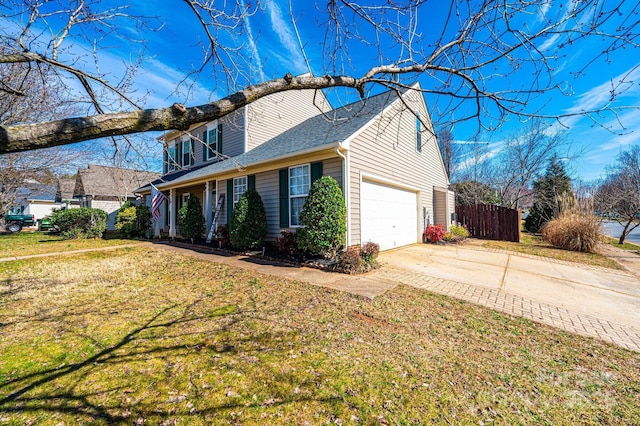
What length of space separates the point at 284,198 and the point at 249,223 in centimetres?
139

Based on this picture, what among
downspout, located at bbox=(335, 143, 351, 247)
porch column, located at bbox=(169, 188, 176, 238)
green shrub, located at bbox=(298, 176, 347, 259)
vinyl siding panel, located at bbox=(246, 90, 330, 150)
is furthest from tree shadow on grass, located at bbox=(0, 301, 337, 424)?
porch column, located at bbox=(169, 188, 176, 238)

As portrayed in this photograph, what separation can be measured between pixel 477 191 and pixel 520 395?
69.5ft

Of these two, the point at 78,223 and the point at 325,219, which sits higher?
the point at 325,219

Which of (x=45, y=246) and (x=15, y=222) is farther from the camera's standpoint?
(x=15, y=222)

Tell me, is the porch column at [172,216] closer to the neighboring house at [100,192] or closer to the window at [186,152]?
the window at [186,152]

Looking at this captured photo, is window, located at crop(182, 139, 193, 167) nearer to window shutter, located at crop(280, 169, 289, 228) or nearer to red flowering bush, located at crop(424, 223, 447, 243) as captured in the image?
window shutter, located at crop(280, 169, 289, 228)

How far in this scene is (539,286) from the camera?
5488 millimetres

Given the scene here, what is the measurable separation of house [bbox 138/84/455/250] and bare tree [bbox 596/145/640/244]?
23.6 feet

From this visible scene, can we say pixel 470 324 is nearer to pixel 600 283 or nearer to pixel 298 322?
pixel 298 322

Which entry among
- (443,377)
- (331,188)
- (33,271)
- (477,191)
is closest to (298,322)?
(443,377)

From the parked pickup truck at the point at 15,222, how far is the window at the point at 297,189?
24.9 metres

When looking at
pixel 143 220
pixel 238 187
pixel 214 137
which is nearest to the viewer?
pixel 238 187

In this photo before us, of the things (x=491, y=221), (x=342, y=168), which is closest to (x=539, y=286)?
(x=342, y=168)

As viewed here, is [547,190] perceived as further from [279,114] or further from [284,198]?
[284,198]
